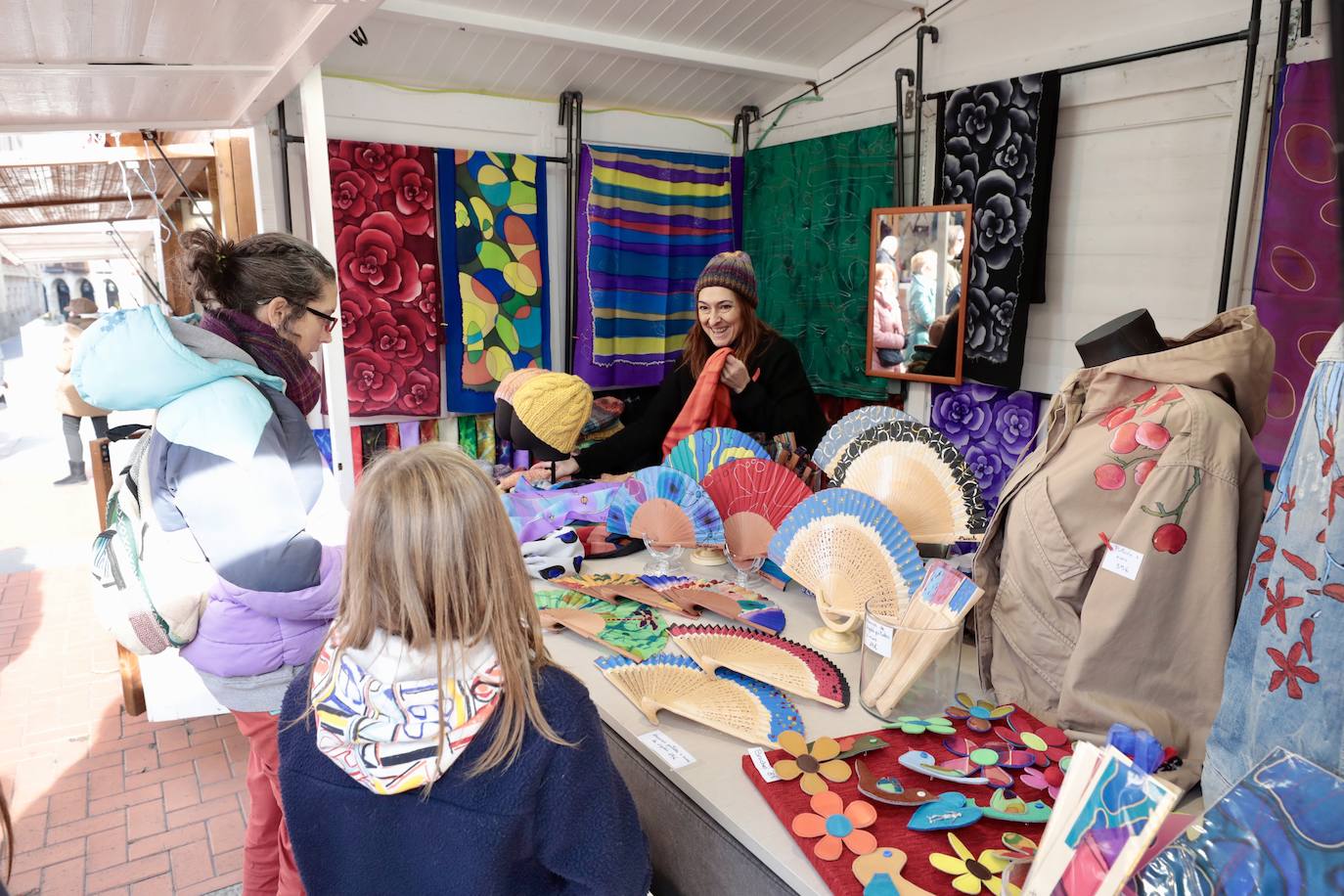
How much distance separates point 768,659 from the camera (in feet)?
5.09

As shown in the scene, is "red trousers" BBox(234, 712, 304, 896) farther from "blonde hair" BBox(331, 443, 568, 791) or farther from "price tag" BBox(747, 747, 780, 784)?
"price tag" BBox(747, 747, 780, 784)

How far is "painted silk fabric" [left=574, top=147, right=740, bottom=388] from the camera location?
423cm

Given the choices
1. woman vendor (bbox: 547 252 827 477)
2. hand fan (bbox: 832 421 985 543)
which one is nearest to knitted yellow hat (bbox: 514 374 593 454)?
woman vendor (bbox: 547 252 827 477)

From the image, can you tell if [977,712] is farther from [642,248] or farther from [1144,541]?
[642,248]

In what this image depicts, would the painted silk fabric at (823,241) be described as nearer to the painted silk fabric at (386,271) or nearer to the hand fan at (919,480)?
the painted silk fabric at (386,271)

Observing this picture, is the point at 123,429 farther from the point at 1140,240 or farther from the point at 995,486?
the point at 1140,240

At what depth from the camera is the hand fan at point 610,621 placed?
164 cm

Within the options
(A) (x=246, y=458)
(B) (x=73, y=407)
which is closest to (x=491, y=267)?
(A) (x=246, y=458)

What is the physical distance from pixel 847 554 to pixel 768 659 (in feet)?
0.92

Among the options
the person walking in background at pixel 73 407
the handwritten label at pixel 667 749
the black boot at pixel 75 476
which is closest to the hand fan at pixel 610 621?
the handwritten label at pixel 667 749

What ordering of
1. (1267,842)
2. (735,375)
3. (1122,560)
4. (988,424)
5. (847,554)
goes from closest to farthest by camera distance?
(1267,842)
(1122,560)
(847,554)
(735,375)
(988,424)

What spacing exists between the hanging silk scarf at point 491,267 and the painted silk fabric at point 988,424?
77.7 inches

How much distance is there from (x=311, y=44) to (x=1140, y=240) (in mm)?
2779

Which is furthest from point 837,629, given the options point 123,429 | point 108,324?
point 123,429
